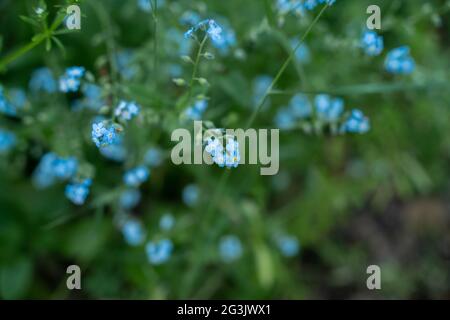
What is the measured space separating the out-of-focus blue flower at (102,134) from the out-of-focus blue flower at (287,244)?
6.25 ft

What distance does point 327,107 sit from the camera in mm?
3188

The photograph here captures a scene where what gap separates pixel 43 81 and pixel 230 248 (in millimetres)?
1487

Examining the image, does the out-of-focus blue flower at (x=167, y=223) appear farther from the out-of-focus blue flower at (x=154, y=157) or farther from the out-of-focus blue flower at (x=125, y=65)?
the out-of-focus blue flower at (x=125, y=65)

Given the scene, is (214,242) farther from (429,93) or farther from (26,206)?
(429,93)

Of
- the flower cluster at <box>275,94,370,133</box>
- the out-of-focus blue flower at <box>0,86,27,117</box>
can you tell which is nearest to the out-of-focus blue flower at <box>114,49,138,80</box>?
the out-of-focus blue flower at <box>0,86,27,117</box>

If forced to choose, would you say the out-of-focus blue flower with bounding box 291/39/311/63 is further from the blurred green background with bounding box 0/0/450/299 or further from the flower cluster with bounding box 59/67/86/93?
the flower cluster with bounding box 59/67/86/93

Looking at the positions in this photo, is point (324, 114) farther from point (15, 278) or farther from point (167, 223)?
point (15, 278)

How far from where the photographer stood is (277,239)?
3.71 meters

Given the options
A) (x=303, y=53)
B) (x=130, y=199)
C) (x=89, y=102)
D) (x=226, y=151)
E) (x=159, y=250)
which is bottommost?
(x=159, y=250)

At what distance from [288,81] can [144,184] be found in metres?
1.18

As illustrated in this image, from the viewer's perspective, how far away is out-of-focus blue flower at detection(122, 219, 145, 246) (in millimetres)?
3332

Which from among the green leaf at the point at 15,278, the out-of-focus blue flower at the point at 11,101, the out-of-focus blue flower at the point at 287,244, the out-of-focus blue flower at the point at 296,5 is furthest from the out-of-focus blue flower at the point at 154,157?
the out-of-focus blue flower at the point at 296,5

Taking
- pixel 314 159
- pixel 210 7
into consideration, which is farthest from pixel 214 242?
pixel 210 7

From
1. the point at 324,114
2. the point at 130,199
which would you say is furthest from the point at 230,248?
the point at 324,114
